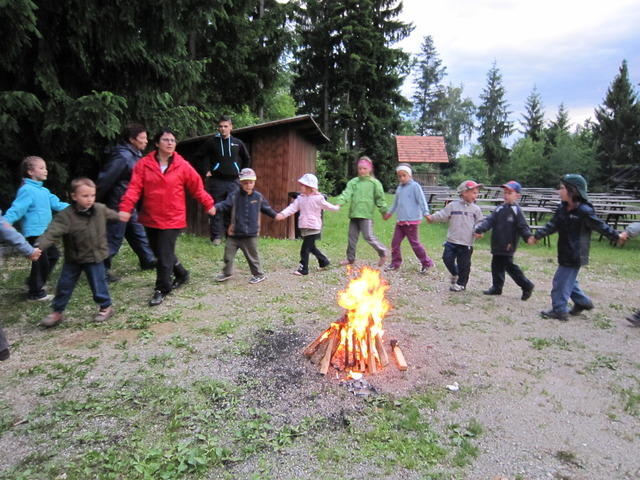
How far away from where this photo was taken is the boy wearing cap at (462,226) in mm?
6969

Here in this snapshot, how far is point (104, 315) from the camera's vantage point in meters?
5.26

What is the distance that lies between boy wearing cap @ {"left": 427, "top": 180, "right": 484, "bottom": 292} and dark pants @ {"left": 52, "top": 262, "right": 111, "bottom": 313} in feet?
16.3

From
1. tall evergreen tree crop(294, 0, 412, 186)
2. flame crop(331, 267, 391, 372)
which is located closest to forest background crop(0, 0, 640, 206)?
tall evergreen tree crop(294, 0, 412, 186)

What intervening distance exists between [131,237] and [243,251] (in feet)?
6.00

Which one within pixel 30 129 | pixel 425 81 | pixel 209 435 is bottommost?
pixel 209 435

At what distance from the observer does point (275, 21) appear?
14.6 m

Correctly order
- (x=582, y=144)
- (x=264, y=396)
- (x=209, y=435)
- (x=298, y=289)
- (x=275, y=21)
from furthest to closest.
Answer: (x=582, y=144) → (x=275, y=21) → (x=298, y=289) → (x=264, y=396) → (x=209, y=435)

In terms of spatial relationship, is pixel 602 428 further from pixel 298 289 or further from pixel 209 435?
pixel 298 289

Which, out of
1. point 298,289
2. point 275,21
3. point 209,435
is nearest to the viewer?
point 209,435

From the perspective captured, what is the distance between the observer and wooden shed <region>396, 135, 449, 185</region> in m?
39.5

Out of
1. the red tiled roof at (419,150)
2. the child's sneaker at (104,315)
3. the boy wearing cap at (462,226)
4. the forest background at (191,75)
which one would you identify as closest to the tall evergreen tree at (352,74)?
the forest background at (191,75)

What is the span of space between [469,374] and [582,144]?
141ft

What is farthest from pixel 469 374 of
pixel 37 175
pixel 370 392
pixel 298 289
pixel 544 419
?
pixel 37 175

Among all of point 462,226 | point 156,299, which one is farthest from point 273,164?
point 156,299
